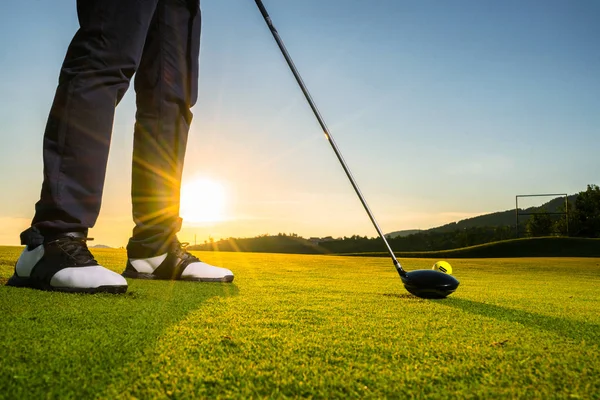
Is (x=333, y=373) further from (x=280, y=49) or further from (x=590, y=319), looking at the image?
(x=280, y=49)

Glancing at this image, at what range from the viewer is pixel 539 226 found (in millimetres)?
64438

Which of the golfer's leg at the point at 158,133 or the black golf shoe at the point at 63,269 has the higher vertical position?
the golfer's leg at the point at 158,133

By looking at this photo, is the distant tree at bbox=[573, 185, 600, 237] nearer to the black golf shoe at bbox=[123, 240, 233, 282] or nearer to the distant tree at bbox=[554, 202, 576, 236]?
the distant tree at bbox=[554, 202, 576, 236]

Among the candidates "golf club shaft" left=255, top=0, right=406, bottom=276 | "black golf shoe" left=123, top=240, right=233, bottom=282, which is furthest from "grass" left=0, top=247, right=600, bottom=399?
"golf club shaft" left=255, top=0, right=406, bottom=276

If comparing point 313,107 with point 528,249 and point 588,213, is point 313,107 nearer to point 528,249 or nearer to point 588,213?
point 528,249

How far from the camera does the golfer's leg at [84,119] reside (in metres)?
2.41

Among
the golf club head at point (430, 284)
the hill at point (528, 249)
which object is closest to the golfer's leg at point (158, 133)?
the golf club head at point (430, 284)

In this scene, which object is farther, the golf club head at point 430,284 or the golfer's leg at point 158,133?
the golfer's leg at point 158,133

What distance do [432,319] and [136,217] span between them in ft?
6.78

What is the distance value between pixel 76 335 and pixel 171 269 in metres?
1.78

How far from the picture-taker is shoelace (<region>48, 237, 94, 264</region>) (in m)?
2.33

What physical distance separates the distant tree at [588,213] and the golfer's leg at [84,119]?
60.4 m

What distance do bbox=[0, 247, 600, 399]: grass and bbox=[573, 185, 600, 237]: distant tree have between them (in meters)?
60.2

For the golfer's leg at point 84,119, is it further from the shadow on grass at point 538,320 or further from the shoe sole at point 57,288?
the shadow on grass at point 538,320
